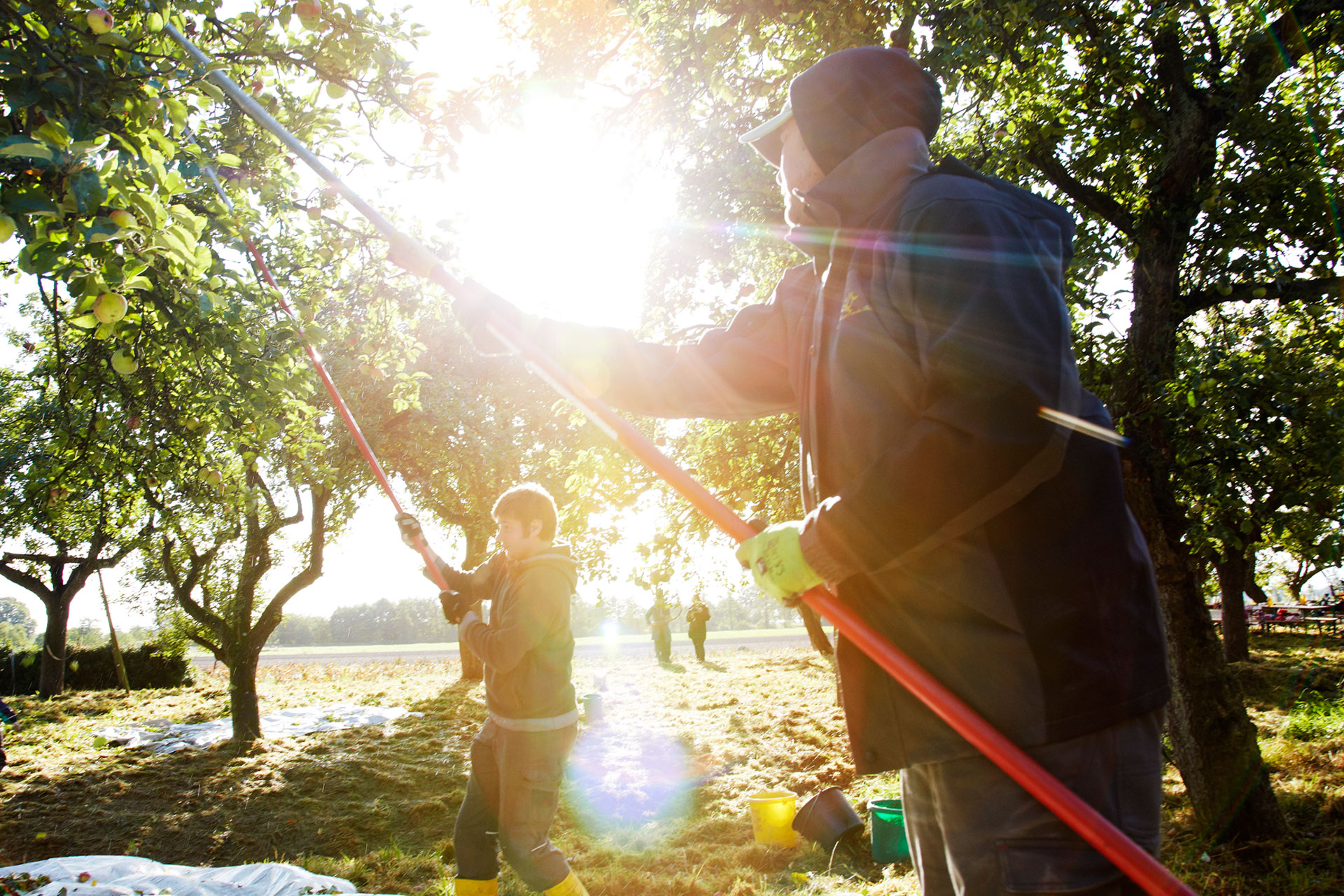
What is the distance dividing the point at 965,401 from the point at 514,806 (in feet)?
11.2

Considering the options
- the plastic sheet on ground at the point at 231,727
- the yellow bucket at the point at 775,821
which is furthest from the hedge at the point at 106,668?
the yellow bucket at the point at 775,821

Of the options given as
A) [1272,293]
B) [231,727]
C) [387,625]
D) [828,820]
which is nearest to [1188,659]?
[828,820]

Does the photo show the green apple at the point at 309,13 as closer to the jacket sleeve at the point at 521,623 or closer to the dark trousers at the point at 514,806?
the jacket sleeve at the point at 521,623

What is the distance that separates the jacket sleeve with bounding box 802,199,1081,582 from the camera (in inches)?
48.8

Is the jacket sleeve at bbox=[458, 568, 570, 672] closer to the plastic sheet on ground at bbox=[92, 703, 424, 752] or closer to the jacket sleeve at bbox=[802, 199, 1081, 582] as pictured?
the jacket sleeve at bbox=[802, 199, 1081, 582]

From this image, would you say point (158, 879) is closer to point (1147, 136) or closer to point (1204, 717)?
point (1204, 717)

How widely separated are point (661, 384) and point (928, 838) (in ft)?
4.21

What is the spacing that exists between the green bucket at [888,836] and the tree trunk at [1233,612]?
514 inches

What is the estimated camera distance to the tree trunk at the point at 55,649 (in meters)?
18.4

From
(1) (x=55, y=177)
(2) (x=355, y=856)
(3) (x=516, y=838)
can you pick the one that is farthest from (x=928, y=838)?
(2) (x=355, y=856)

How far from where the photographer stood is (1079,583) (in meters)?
1.33

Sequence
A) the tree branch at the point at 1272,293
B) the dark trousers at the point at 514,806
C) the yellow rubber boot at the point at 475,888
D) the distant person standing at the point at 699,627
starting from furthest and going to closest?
the distant person standing at the point at 699,627
the tree branch at the point at 1272,293
the yellow rubber boot at the point at 475,888
the dark trousers at the point at 514,806

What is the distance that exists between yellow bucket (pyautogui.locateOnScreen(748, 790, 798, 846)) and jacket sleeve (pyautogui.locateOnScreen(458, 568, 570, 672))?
3109mm

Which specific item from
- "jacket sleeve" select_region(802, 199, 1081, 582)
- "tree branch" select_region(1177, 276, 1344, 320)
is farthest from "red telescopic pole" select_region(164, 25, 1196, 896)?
"tree branch" select_region(1177, 276, 1344, 320)
